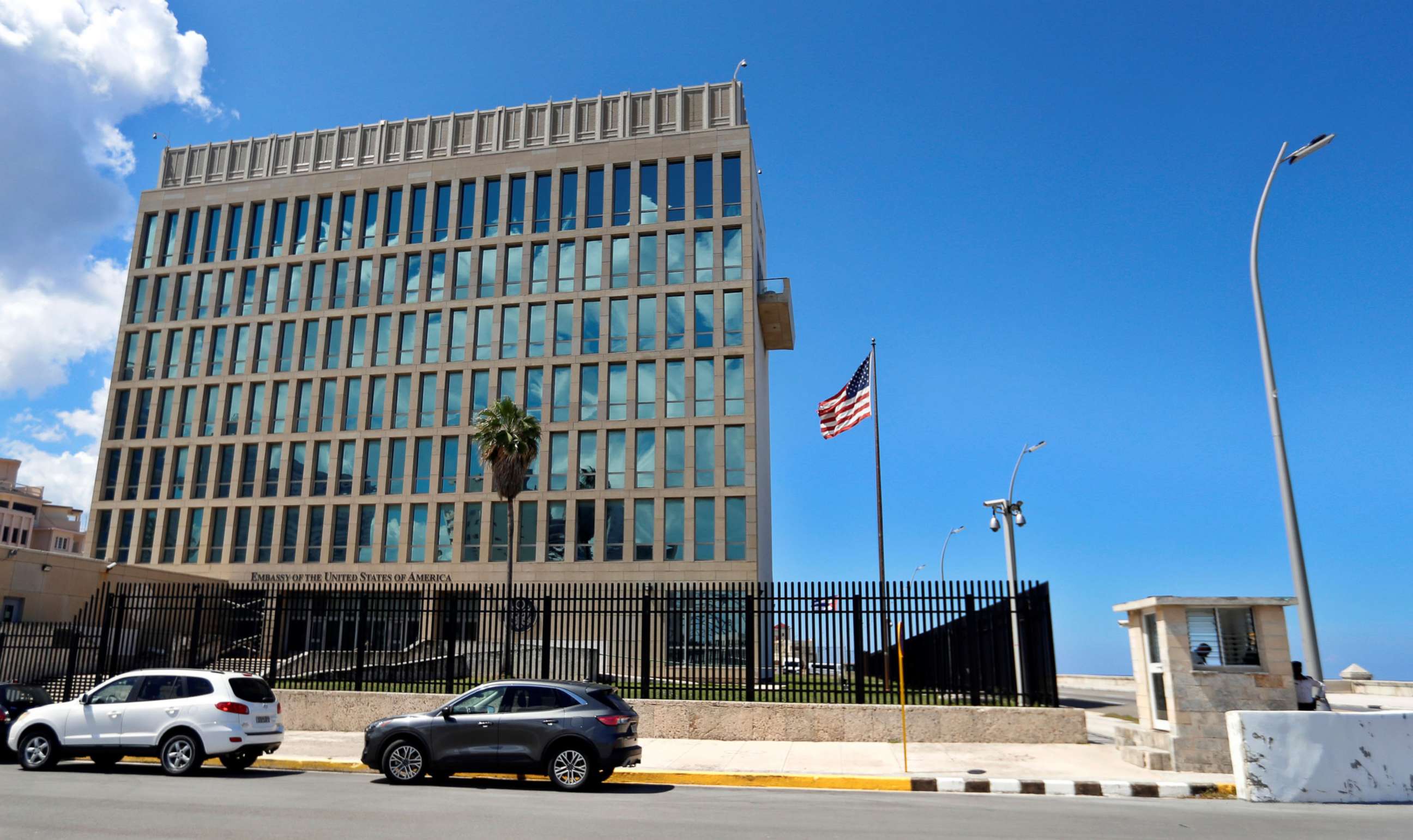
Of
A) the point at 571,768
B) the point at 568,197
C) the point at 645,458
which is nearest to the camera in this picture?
the point at 571,768

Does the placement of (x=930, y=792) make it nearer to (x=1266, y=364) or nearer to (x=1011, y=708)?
(x=1011, y=708)

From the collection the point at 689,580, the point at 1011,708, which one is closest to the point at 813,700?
the point at 1011,708

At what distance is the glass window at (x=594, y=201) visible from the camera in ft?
154

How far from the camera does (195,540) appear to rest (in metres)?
47.3

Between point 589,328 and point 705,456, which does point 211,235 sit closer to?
point 589,328

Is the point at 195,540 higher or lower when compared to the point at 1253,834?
higher

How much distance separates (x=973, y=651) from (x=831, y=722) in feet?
9.62

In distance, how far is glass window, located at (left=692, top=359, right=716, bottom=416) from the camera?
4315cm

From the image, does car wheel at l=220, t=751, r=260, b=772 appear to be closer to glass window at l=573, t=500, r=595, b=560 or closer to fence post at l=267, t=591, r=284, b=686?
fence post at l=267, t=591, r=284, b=686

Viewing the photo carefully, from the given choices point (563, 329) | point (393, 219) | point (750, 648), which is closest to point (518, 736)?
point (750, 648)

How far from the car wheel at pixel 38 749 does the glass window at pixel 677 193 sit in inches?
1427

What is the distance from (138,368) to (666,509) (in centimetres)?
Answer: 3129

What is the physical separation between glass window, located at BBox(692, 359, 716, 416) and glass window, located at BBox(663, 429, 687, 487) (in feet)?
4.40

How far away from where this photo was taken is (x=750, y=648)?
55.9 feet
